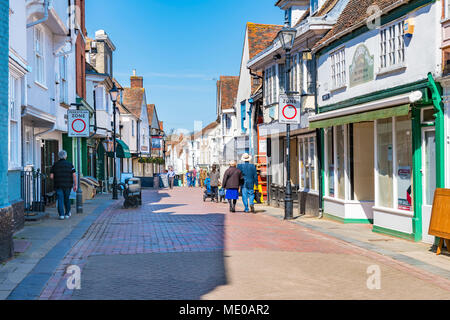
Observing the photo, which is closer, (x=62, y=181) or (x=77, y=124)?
(x=62, y=181)

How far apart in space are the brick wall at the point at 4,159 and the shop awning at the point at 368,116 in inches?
280

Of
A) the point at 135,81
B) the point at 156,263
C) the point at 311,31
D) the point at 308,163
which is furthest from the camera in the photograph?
the point at 135,81

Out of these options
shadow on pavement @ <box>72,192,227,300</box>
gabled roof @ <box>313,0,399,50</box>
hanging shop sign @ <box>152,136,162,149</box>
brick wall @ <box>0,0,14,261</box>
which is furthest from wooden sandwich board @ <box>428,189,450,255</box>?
hanging shop sign @ <box>152,136,162,149</box>

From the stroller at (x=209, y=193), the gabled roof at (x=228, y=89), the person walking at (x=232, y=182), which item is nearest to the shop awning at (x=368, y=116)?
the person walking at (x=232, y=182)

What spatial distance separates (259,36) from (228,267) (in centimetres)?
2536

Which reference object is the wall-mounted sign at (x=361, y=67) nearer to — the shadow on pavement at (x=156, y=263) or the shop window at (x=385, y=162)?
the shop window at (x=385, y=162)

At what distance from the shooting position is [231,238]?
10922 mm

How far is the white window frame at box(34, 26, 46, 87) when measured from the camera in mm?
15555

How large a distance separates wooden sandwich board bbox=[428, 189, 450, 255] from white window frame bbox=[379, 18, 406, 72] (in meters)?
3.25

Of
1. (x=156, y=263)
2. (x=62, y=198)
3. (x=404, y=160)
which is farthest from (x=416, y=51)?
(x=62, y=198)

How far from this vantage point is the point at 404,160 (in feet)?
36.8

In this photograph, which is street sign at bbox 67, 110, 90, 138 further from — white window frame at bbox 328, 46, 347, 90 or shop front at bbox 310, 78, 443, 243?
white window frame at bbox 328, 46, 347, 90

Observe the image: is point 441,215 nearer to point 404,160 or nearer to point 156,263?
point 404,160
